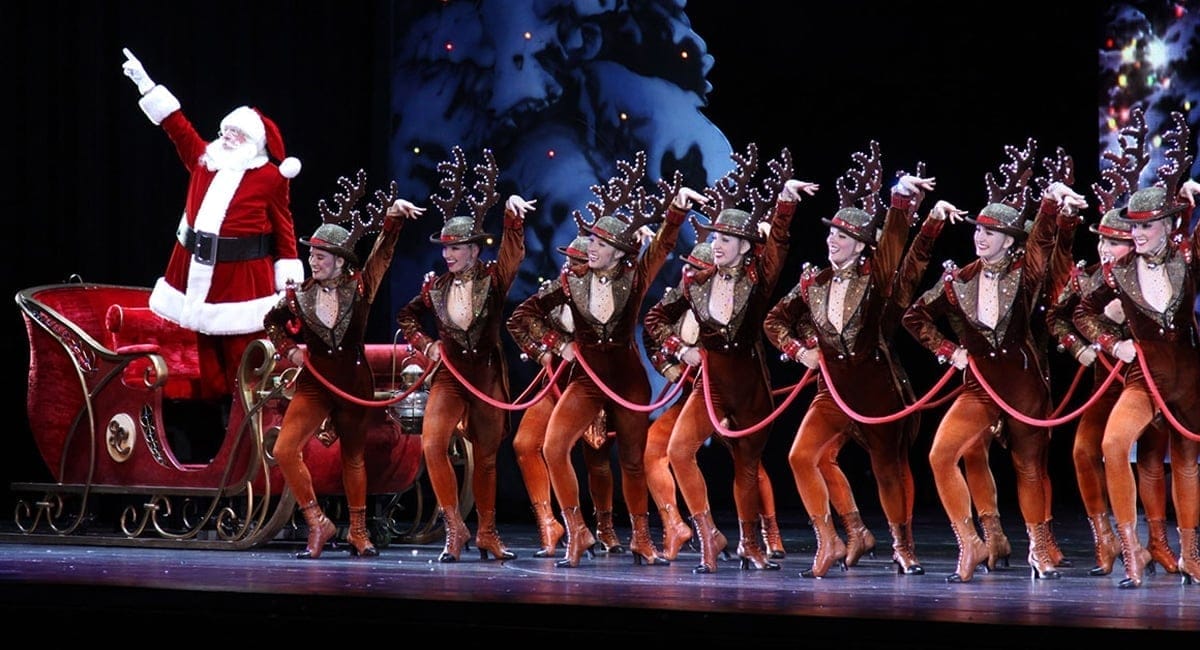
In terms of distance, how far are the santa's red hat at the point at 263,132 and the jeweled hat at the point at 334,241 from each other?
109 cm

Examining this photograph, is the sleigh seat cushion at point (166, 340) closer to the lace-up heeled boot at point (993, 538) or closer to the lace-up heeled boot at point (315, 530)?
the lace-up heeled boot at point (315, 530)

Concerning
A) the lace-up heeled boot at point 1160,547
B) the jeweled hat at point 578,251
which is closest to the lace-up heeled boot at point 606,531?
the jeweled hat at point 578,251

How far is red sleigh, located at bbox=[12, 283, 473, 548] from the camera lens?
26.2 ft

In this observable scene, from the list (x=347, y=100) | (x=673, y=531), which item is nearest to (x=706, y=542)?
(x=673, y=531)

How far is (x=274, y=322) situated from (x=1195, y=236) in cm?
390

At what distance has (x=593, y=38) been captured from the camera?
10398 millimetres

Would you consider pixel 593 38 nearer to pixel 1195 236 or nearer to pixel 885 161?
pixel 885 161

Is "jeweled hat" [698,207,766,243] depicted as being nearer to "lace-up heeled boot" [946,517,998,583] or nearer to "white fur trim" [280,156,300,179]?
"lace-up heeled boot" [946,517,998,583]

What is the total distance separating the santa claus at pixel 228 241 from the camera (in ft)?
27.8

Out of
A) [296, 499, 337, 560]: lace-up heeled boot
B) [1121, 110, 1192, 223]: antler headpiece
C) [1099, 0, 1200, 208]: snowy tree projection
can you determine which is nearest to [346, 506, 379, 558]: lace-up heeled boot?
[296, 499, 337, 560]: lace-up heeled boot

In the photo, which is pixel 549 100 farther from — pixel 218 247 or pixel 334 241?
pixel 334 241

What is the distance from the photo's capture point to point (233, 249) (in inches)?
339

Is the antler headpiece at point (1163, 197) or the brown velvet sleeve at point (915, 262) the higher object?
the antler headpiece at point (1163, 197)

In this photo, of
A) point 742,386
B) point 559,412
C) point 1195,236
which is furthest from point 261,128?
point 1195,236
